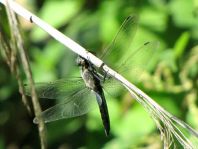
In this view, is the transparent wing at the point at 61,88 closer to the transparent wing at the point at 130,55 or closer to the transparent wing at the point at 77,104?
the transparent wing at the point at 77,104

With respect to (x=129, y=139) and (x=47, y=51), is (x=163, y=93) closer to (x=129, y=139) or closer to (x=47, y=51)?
(x=129, y=139)

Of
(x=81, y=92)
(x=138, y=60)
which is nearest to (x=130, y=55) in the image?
(x=138, y=60)

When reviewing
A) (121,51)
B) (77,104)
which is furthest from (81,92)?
(121,51)

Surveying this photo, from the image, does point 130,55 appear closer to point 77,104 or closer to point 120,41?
point 120,41

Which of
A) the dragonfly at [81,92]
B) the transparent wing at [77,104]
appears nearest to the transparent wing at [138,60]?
the dragonfly at [81,92]

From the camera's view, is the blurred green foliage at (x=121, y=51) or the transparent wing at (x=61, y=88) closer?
the transparent wing at (x=61, y=88)
